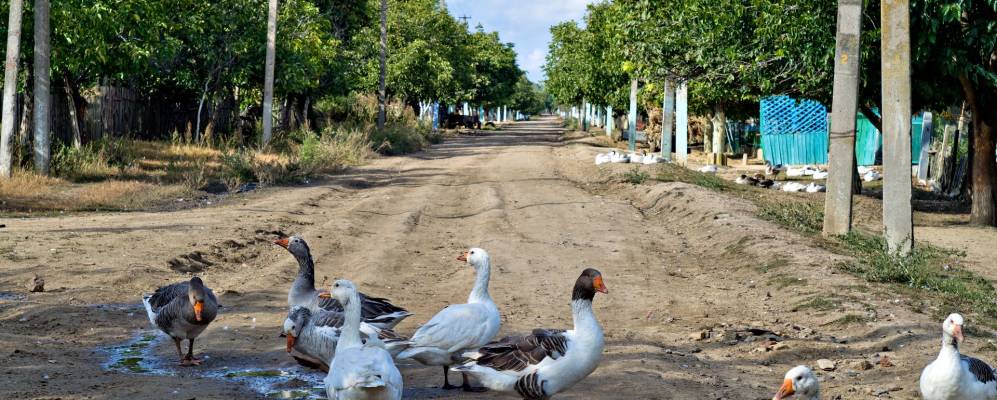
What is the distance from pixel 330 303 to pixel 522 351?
89.1 inches

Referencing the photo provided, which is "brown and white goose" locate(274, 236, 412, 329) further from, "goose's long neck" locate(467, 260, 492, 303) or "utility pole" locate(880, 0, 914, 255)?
"utility pole" locate(880, 0, 914, 255)

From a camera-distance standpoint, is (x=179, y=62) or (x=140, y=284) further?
(x=179, y=62)

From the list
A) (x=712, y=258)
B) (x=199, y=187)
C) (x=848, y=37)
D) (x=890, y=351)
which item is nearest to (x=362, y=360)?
(x=890, y=351)

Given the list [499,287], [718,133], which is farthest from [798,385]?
[718,133]

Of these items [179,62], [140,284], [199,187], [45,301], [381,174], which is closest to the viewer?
[45,301]

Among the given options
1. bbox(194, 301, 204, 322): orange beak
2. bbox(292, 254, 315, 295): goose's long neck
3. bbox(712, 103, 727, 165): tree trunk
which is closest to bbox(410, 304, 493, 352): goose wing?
bbox(194, 301, 204, 322): orange beak

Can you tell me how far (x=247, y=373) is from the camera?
8.20 meters

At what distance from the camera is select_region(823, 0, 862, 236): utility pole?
15234mm

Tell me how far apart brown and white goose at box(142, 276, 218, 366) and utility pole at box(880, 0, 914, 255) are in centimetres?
923

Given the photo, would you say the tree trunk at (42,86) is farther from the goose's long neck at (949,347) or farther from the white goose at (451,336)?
the goose's long neck at (949,347)

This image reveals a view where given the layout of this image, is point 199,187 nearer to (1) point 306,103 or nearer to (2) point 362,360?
(2) point 362,360

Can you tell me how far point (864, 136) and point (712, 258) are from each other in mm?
25099

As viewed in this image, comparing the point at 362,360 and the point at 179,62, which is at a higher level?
the point at 179,62

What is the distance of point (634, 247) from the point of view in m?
15.6
